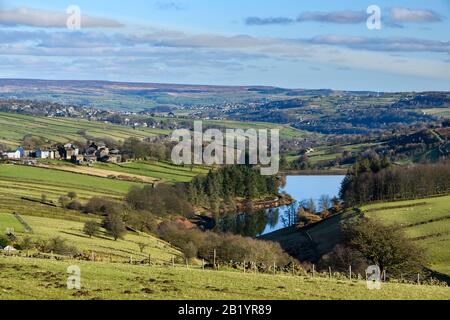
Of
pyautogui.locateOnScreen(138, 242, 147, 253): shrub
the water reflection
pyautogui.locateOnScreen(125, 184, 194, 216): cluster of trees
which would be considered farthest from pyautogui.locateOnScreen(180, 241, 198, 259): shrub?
the water reflection

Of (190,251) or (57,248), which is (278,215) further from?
(57,248)

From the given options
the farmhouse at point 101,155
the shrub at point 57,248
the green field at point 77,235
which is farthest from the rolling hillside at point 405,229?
the farmhouse at point 101,155

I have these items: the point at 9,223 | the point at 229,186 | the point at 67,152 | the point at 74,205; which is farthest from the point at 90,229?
the point at 67,152

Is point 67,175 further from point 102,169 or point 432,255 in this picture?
point 432,255

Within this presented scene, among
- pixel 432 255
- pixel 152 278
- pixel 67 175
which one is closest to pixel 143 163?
pixel 67 175

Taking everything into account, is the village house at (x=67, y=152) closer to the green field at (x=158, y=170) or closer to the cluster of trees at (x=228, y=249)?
the green field at (x=158, y=170)
